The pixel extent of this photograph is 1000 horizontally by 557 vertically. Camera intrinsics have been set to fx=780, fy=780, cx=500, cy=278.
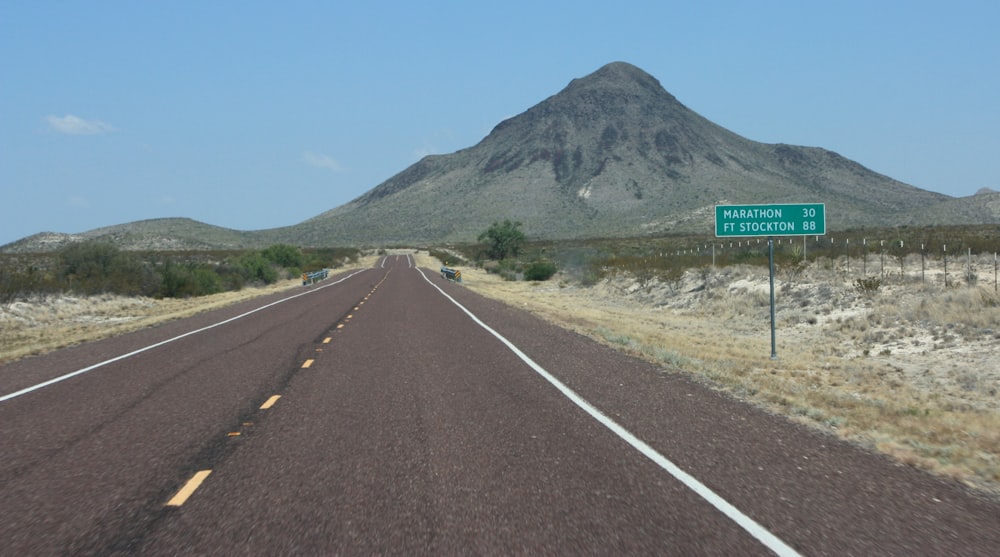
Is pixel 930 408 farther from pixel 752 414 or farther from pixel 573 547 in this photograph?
pixel 573 547

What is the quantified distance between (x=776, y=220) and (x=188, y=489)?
12510 mm

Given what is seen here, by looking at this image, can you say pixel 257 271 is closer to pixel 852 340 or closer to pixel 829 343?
pixel 829 343

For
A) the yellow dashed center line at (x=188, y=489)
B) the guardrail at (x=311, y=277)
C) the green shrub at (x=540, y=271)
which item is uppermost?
the yellow dashed center line at (x=188, y=489)

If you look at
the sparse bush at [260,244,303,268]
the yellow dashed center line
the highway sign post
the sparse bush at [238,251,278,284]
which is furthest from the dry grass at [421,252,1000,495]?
the sparse bush at [260,244,303,268]

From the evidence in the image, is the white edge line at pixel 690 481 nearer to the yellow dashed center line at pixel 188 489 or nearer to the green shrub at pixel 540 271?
the yellow dashed center line at pixel 188 489

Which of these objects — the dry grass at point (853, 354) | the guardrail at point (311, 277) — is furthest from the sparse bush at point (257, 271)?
the dry grass at point (853, 354)

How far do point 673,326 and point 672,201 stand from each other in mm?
156148

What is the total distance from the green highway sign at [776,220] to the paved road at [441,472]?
4.72m

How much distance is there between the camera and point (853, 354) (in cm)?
1705

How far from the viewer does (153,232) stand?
18038 centimetres

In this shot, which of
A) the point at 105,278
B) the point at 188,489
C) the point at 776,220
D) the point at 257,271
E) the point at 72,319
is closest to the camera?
the point at 188,489

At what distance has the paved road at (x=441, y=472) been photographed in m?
5.06

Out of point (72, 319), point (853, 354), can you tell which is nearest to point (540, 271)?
point (72, 319)

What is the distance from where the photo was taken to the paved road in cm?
506
